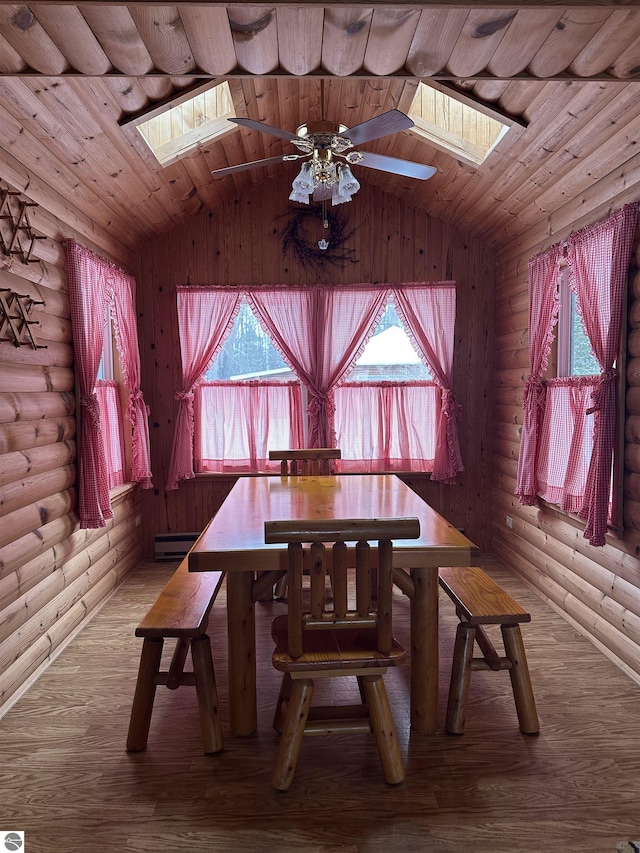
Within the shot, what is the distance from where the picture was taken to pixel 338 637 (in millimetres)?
2102

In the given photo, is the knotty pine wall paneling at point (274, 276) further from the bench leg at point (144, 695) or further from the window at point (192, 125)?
the bench leg at point (144, 695)

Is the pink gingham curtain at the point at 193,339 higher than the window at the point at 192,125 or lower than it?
lower

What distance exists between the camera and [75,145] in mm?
2910

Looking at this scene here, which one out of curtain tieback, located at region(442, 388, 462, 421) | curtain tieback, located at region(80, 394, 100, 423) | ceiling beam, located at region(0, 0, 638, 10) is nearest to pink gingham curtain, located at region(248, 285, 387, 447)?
curtain tieback, located at region(442, 388, 462, 421)

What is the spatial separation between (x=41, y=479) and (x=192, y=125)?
2.31 meters

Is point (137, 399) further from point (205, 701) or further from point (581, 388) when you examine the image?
point (581, 388)

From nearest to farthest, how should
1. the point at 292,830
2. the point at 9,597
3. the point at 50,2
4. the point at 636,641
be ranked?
the point at 50,2 < the point at 292,830 < the point at 9,597 < the point at 636,641

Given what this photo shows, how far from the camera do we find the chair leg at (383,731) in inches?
79.1

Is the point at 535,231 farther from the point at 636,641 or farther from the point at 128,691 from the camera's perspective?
the point at 128,691

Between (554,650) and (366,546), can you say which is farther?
(554,650)

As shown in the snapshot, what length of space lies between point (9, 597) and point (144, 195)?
2.62 m

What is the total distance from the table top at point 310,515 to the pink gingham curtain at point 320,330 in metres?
1.22

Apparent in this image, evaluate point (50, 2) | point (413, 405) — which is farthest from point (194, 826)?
point (413, 405)

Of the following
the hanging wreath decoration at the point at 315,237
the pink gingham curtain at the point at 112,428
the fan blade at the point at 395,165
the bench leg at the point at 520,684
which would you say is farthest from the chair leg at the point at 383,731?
the hanging wreath decoration at the point at 315,237
